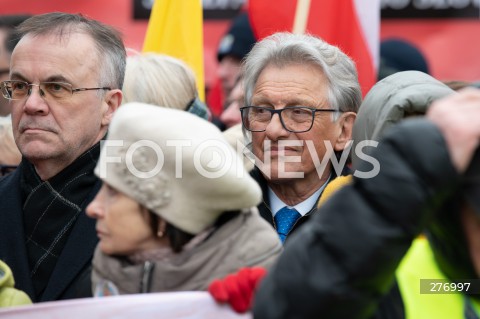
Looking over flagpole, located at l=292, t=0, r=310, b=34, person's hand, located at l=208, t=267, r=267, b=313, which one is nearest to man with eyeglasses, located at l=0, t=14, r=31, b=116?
flagpole, located at l=292, t=0, r=310, b=34

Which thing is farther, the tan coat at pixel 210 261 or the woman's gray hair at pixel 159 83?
the woman's gray hair at pixel 159 83

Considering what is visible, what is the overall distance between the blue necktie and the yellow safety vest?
5.04ft

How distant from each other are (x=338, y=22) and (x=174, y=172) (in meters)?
2.94

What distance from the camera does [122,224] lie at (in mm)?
2721

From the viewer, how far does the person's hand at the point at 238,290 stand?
248 centimetres

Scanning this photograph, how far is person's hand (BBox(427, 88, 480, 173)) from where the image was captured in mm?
1926

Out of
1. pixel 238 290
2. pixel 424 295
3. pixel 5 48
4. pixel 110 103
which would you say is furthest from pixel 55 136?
pixel 5 48

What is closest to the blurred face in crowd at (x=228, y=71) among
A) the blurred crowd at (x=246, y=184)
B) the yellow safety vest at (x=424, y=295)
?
the blurred crowd at (x=246, y=184)

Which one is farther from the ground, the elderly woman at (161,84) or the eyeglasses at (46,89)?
the eyeglasses at (46,89)

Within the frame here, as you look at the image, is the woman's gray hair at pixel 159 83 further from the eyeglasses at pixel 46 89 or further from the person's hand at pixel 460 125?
the person's hand at pixel 460 125

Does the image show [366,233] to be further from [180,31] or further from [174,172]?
[180,31]

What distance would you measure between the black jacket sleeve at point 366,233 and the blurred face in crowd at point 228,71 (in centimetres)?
614

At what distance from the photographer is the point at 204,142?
272cm

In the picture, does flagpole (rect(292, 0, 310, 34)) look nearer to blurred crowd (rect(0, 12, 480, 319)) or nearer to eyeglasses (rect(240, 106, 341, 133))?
blurred crowd (rect(0, 12, 480, 319))
